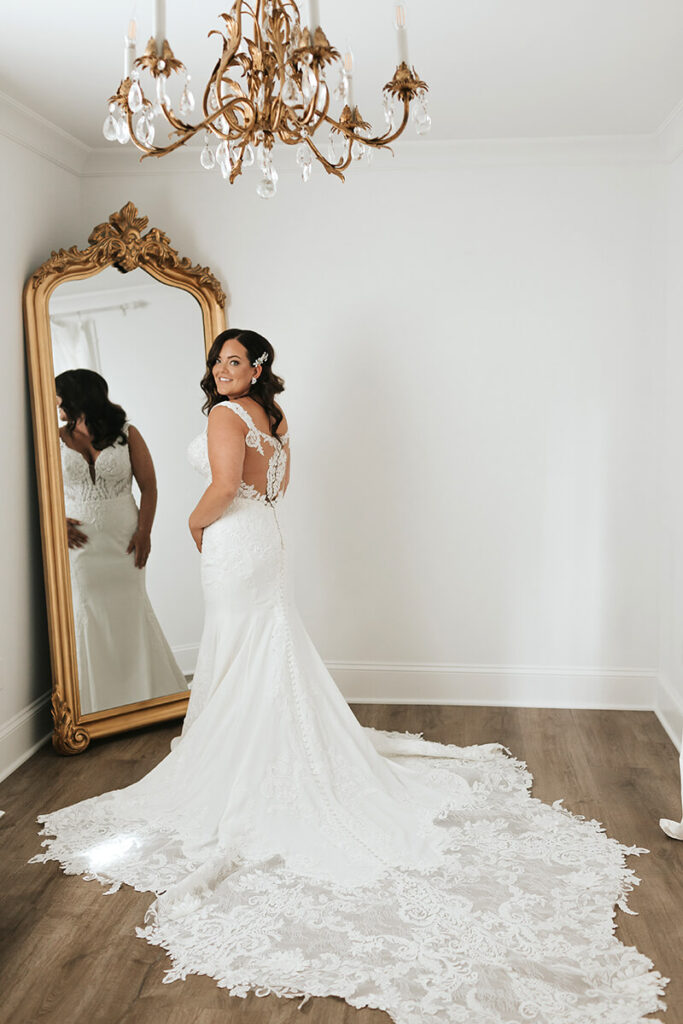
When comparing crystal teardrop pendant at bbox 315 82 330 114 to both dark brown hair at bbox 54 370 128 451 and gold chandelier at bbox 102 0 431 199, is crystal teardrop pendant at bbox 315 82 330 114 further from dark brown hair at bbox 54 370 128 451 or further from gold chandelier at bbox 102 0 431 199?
dark brown hair at bbox 54 370 128 451

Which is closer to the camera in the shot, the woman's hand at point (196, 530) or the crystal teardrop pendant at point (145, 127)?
the crystal teardrop pendant at point (145, 127)

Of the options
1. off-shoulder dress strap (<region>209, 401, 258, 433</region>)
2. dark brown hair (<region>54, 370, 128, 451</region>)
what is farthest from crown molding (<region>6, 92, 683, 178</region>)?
off-shoulder dress strap (<region>209, 401, 258, 433</region>)

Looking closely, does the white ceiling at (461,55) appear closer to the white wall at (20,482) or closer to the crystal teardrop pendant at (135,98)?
the white wall at (20,482)

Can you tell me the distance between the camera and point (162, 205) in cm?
440

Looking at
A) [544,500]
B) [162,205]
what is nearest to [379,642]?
[544,500]

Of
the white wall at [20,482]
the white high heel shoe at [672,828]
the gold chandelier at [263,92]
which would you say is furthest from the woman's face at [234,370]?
the white high heel shoe at [672,828]

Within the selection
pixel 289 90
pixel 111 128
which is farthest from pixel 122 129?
pixel 289 90

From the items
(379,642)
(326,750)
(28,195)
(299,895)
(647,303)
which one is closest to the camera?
(299,895)

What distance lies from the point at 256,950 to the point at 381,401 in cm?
269

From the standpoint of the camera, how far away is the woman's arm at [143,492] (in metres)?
4.10

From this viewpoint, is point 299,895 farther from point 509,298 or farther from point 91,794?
point 509,298

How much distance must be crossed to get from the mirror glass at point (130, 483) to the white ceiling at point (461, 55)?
87 cm

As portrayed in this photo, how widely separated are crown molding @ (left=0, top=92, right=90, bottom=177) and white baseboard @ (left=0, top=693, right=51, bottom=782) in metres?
2.43

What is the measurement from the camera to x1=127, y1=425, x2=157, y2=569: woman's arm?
4.10 m
